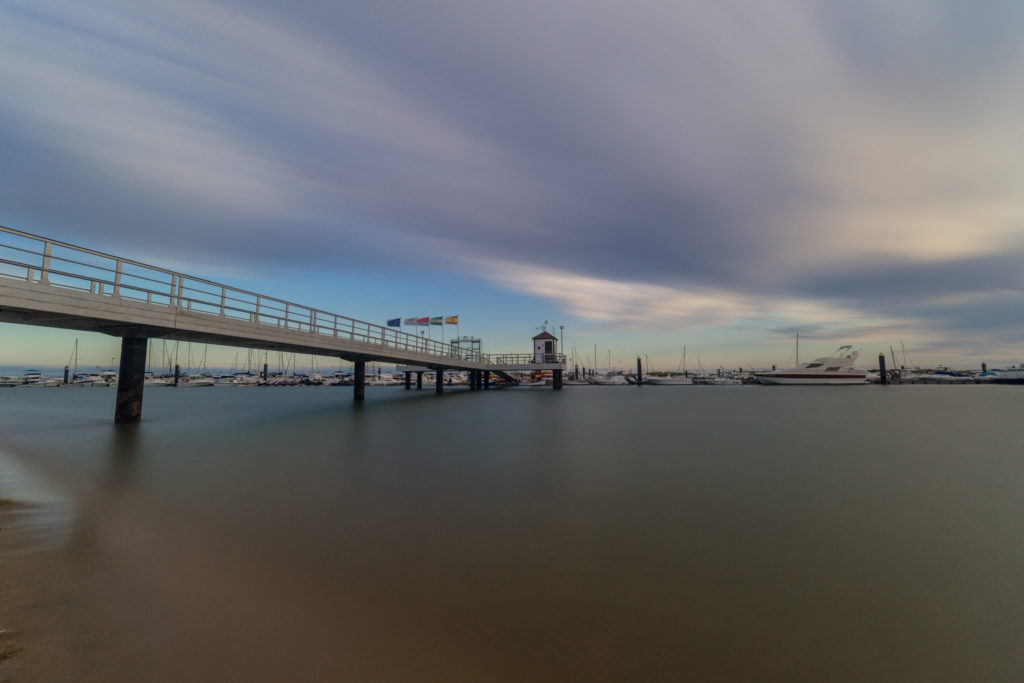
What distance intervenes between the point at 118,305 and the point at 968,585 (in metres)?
17.7

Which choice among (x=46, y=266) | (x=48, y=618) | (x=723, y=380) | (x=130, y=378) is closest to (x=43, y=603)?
(x=48, y=618)

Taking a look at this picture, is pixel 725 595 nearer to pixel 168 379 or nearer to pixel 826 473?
pixel 826 473

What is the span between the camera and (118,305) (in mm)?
11867

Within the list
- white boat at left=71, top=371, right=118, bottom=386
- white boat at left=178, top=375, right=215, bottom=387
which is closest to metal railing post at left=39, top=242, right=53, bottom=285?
white boat at left=178, top=375, right=215, bottom=387

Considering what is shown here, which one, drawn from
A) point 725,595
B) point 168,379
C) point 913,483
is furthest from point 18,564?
point 168,379

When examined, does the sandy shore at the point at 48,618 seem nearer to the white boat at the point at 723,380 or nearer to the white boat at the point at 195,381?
the white boat at the point at 195,381

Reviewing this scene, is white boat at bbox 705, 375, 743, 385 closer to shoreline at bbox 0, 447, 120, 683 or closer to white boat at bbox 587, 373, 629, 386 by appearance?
white boat at bbox 587, 373, 629, 386

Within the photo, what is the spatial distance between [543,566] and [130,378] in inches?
723

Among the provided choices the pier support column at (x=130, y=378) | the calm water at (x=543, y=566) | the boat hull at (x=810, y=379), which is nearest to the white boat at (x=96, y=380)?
the pier support column at (x=130, y=378)

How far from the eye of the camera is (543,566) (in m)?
4.46

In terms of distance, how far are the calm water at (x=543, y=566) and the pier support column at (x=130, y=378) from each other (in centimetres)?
609

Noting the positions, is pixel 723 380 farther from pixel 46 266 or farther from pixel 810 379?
pixel 46 266

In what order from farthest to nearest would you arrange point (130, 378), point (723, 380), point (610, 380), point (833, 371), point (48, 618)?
point (723, 380), point (610, 380), point (833, 371), point (130, 378), point (48, 618)

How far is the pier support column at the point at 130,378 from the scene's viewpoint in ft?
48.9
